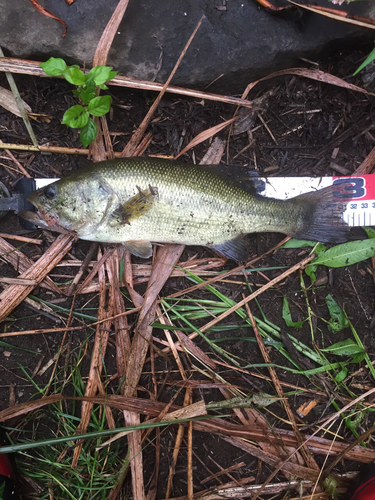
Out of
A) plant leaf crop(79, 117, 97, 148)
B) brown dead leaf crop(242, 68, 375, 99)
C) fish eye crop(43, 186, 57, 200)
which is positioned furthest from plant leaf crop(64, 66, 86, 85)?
brown dead leaf crop(242, 68, 375, 99)

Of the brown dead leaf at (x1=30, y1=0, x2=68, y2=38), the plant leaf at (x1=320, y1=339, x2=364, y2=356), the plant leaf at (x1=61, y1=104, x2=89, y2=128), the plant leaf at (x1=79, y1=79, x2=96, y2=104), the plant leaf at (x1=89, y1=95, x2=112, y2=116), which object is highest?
the brown dead leaf at (x1=30, y1=0, x2=68, y2=38)

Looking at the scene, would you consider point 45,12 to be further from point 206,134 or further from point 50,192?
point 206,134

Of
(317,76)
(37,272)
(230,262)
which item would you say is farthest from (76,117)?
(317,76)

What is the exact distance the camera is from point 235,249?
11.1ft

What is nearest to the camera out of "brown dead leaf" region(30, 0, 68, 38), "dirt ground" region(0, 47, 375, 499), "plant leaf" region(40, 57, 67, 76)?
"plant leaf" region(40, 57, 67, 76)

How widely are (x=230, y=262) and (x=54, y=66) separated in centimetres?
246

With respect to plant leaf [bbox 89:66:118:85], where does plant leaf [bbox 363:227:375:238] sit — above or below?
below

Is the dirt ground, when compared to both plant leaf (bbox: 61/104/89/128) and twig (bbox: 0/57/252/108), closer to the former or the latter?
twig (bbox: 0/57/252/108)

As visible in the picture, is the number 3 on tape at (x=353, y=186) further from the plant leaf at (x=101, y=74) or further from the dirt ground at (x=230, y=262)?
the plant leaf at (x=101, y=74)

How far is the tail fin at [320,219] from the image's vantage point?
3391mm

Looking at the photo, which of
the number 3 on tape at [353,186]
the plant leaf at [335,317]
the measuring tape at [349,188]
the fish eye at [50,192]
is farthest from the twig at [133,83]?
the plant leaf at [335,317]

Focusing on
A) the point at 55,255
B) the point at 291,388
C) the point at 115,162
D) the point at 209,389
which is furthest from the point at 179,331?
the point at 115,162

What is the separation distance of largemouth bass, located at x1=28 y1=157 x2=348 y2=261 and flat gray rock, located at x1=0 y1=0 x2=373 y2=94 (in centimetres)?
103

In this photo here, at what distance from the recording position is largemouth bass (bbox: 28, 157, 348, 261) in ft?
10.3
